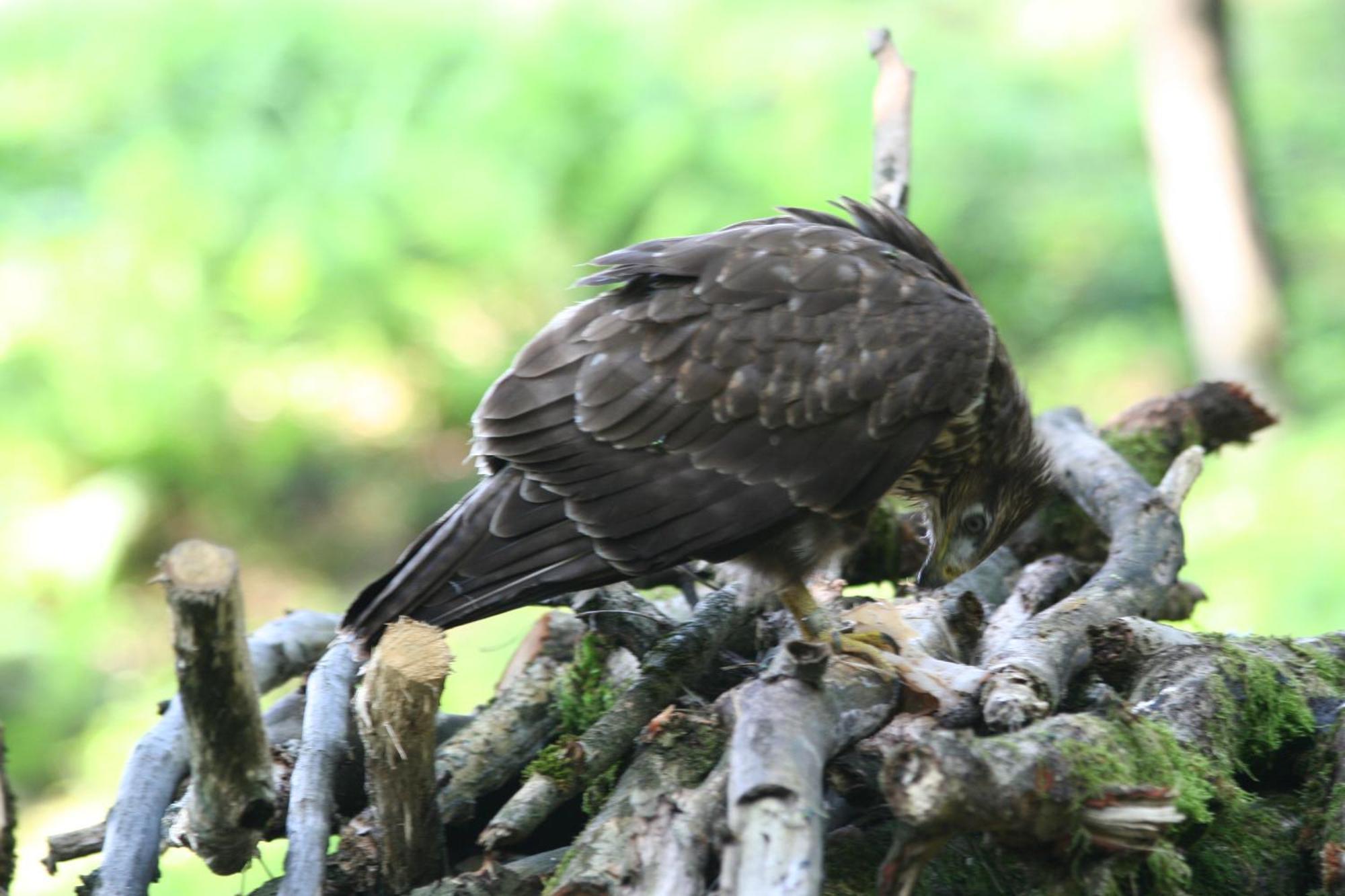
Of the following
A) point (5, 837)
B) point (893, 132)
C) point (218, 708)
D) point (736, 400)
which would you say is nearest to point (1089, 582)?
point (736, 400)

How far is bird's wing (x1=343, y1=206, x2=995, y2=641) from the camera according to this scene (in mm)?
3203

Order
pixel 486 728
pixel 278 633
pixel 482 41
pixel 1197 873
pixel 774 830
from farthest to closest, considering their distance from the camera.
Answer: pixel 482 41 → pixel 278 633 → pixel 486 728 → pixel 1197 873 → pixel 774 830

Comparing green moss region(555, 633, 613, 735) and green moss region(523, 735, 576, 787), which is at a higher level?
green moss region(555, 633, 613, 735)

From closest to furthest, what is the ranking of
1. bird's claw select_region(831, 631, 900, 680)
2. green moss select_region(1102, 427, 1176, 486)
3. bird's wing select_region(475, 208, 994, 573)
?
bird's claw select_region(831, 631, 900, 680) → bird's wing select_region(475, 208, 994, 573) → green moss select_region(1102, 427, 1176, 486)

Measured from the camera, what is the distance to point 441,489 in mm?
9109

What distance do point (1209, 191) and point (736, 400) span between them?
6587 millimetres

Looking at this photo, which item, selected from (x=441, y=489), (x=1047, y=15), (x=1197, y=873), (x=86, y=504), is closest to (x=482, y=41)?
(x=441, y=489)

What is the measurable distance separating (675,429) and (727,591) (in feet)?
1.50

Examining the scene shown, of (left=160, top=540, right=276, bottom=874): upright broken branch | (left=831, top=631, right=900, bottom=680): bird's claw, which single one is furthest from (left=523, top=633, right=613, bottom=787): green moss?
(left=160, top=540, right=276, bottom=874): upright broken branch

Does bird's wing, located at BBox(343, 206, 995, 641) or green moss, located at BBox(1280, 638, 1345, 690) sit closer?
bird's wing, located at BBox(343, 206, 995, 641)

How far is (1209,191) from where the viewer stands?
8.90 metres

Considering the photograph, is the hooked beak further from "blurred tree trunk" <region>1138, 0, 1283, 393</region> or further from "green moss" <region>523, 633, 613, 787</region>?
"blurred tree trunk" <region>1138, 0, 1283, 393</region>

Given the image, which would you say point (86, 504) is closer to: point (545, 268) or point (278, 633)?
point (545, 268)

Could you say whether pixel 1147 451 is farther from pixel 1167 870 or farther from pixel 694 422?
pixel 1167 870
